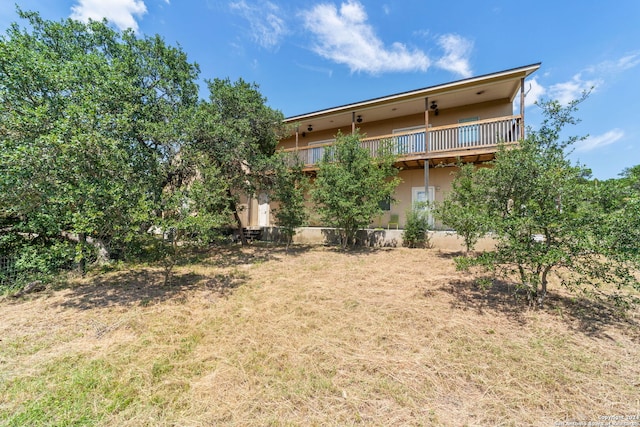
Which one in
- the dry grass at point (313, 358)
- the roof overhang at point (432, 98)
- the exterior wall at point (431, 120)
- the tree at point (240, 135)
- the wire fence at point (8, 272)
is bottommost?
the dry grass at point (313, 358)

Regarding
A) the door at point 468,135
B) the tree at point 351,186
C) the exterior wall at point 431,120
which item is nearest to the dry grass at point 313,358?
the tree at point 351,186

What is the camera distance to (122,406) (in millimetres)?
2213

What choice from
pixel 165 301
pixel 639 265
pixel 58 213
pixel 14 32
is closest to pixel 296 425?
pixel 165 301

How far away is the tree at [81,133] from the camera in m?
3.97

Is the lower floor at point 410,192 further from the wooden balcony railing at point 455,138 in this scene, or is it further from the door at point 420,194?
the wooden balcony railing at point 455,138

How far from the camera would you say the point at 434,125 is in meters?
12.2

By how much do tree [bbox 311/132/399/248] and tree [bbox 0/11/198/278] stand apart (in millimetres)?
4960

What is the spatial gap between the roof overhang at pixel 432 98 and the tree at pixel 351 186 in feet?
11.1

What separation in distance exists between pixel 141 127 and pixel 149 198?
6.82 ft

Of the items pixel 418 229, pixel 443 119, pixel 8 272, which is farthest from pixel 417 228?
pixel 8 272

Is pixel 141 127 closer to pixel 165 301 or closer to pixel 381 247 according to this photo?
pixel 165 301

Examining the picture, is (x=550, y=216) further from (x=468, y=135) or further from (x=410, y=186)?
(x=410, y=186)

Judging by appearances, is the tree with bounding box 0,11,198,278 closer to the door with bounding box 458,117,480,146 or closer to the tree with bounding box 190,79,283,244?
the tree with bounding box 190,79,283,244

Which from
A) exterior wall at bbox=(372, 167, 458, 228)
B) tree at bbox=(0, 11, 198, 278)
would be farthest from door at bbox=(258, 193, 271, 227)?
tree at bbox=(0, 11, 198, 278)
